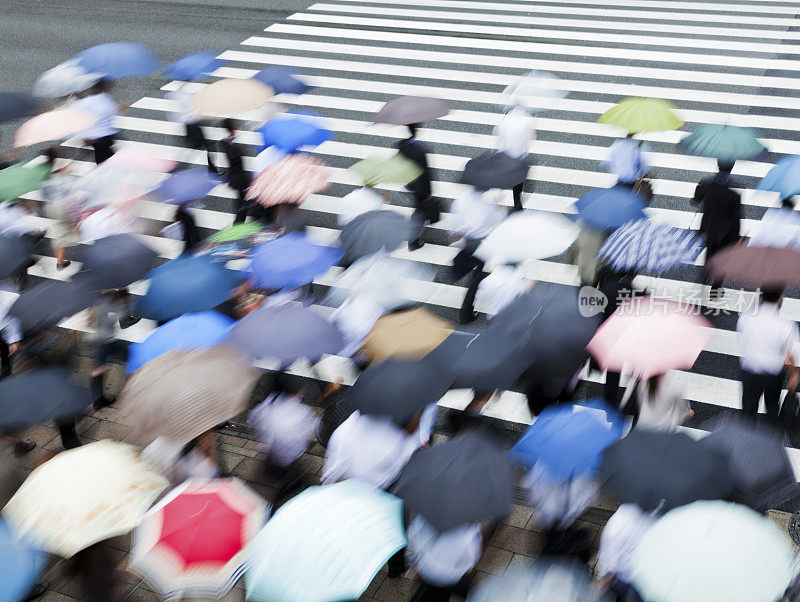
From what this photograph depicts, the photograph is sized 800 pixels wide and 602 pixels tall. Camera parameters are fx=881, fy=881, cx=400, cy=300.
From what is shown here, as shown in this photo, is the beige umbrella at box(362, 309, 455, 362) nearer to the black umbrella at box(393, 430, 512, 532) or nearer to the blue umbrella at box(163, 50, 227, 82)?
the black umbrella at box(393, 430, 512, 532)

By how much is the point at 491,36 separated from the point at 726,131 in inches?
303

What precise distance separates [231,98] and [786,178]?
4.99 meters

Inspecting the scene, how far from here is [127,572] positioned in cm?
561

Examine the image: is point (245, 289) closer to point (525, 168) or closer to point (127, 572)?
point (127, 572)

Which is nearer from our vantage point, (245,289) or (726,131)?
(245,289)

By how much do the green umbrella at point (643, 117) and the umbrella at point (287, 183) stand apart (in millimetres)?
2681

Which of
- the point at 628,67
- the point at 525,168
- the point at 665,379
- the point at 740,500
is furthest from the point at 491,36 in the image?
the point at 740,500

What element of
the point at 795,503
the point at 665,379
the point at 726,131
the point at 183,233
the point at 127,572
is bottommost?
the point at 127,572

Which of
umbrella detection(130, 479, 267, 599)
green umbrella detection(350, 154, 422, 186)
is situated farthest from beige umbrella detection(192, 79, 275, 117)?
umbrella detection(130, 479, 267, 599)

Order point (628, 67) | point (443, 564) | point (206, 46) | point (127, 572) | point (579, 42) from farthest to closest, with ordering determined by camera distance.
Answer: point (206, 46), point (579, 42), point (628, 67), point (127, 572), point (443, 564)

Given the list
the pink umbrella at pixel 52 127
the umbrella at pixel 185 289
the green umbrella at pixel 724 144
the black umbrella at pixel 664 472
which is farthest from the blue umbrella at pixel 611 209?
the pink umbrella at pixel 52 127

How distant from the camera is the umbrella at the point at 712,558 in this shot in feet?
11.4

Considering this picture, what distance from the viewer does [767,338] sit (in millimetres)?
5453

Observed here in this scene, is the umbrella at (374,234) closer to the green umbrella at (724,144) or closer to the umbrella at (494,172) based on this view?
the umbrella at (494,172)
